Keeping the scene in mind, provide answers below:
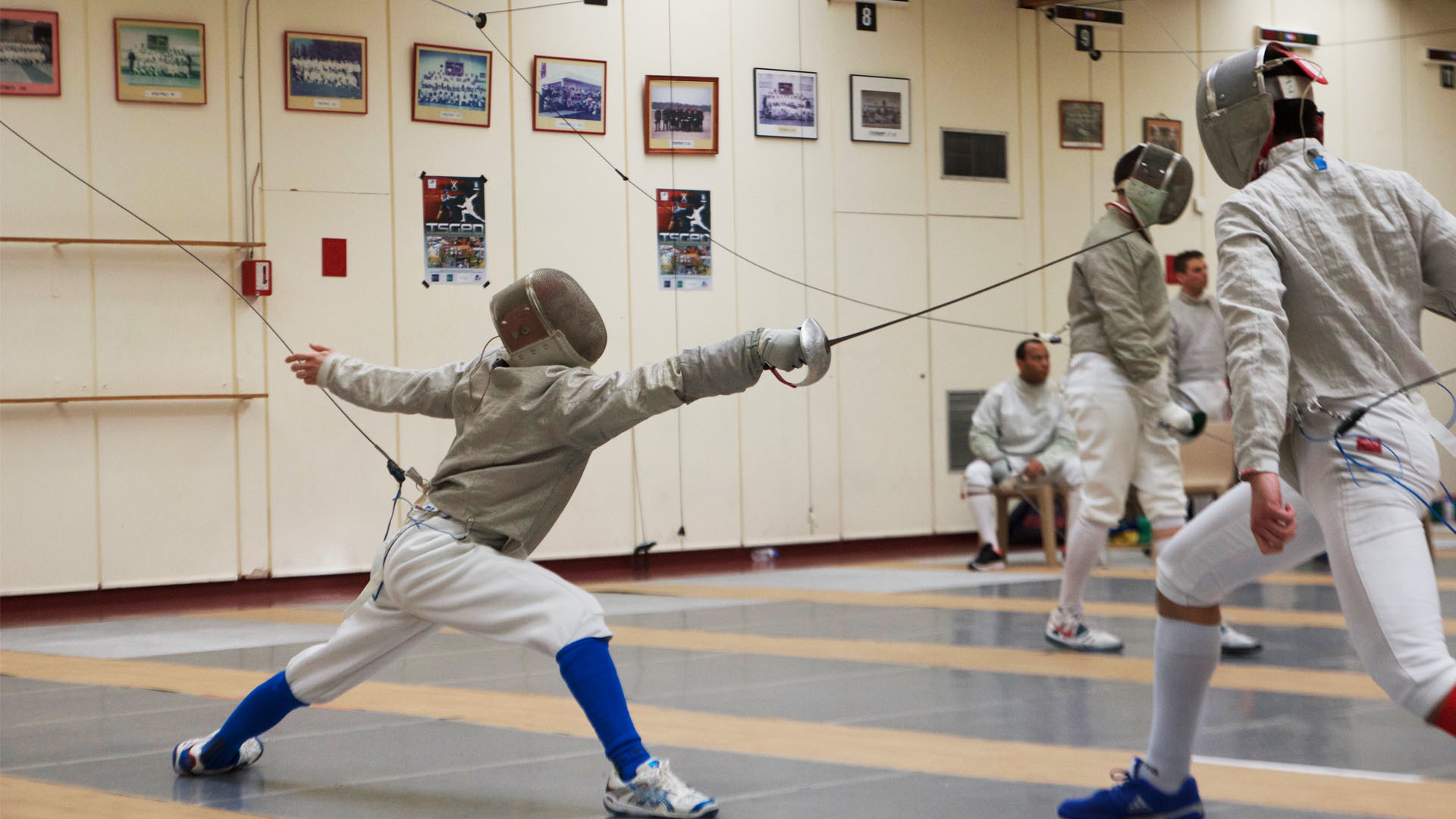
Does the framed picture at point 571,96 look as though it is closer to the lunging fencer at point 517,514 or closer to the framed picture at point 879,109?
the framed picture at point 879,109

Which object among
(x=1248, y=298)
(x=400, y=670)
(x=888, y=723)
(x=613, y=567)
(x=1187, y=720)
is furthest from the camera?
(x=613, y=567)

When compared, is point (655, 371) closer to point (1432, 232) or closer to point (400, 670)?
point (1432, 232)

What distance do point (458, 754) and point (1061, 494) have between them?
4.47m

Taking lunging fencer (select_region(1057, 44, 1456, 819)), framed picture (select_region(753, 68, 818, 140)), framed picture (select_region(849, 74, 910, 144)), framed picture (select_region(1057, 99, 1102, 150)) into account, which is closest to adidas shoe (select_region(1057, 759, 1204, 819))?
lunging fencer (select_region(1057, 44, 1456, 819))

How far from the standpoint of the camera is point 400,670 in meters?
3.75

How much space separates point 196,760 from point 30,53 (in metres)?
4.12

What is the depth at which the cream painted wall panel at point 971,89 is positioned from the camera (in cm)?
729

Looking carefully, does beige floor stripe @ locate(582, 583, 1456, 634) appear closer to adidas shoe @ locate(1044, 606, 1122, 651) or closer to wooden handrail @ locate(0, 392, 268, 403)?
adidas shoe @ locate(1044, 606, 1122, 651)

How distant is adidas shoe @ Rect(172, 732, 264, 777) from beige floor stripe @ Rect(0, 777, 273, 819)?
0.15 metres

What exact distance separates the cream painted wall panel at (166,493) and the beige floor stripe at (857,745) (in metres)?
1.96

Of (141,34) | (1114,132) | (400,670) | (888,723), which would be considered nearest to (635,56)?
(141,34)

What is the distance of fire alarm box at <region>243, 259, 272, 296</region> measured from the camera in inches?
228

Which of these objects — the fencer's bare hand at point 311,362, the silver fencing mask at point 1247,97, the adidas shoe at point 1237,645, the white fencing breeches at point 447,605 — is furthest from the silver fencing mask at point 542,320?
the adidas shoe at point 1237,645

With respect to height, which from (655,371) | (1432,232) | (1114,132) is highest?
(1114,132)
